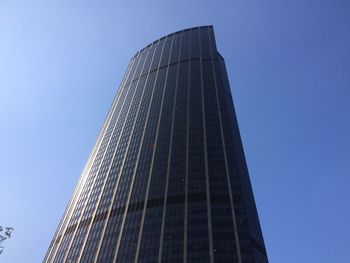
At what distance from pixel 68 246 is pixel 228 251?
6327 centimetres

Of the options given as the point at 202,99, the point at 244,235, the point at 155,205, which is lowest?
the point at 244,235

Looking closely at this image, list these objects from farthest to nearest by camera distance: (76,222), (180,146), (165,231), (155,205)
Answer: (180,146), (76,222), (155,205), (165,231)

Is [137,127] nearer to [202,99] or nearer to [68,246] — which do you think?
[202,99]

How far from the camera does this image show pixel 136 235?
121625 mm

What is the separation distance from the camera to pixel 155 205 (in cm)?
13238

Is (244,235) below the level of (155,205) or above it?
below

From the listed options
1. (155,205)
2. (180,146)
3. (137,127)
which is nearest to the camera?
(155,205)

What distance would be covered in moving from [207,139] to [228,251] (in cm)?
6110

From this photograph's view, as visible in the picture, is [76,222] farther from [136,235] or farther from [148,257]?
[148,257]

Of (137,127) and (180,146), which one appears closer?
(180,146)

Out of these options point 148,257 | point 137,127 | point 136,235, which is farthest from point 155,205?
point 137,127

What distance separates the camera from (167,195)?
444ft

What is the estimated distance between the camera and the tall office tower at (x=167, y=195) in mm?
114312

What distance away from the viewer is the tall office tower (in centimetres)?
11431
